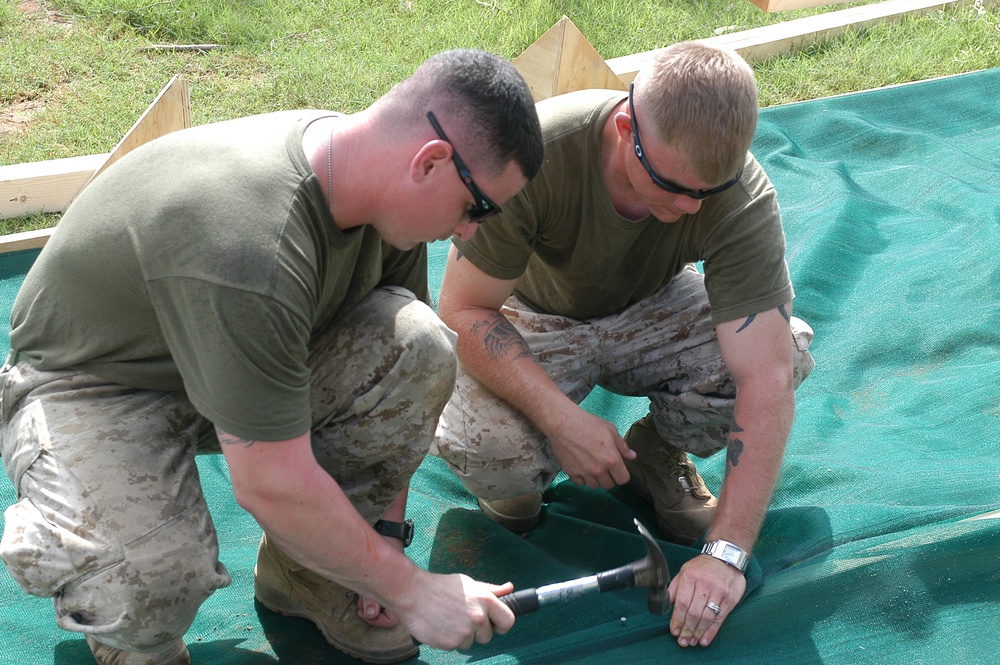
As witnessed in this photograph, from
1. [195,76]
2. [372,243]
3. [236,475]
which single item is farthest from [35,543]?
[195,76]

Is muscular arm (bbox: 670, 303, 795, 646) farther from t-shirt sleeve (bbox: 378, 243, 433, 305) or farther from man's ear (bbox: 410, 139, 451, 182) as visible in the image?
man's ear (bbox: 410, 139, 451, 182)

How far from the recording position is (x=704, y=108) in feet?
6.84

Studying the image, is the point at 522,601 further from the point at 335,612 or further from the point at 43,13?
the point at 43,13

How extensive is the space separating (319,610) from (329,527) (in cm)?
46

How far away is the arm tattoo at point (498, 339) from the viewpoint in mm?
2449

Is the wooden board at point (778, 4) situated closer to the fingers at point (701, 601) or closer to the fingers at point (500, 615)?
the fingers at point (701, 601)

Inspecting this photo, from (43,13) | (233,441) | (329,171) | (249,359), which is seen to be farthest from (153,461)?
(43,13)

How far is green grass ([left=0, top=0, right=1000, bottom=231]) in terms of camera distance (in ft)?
14.7

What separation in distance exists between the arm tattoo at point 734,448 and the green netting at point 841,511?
229 mm

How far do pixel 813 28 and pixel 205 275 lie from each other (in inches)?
173

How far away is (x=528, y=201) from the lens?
235 cm

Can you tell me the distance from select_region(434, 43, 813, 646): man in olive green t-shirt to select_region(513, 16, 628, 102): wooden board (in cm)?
113

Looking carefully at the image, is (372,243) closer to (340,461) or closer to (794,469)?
(340,461)

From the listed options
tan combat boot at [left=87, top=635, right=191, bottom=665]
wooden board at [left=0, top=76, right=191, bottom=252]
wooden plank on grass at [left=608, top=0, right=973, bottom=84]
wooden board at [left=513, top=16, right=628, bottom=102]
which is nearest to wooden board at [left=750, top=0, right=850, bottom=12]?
wooden plank on grass at [left=608, top=0, right=973, bottom=84]
